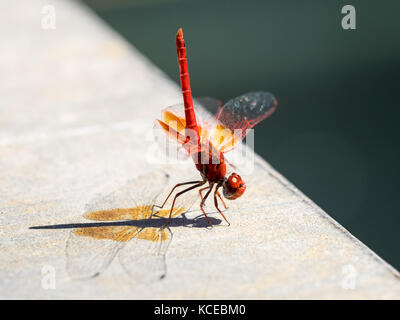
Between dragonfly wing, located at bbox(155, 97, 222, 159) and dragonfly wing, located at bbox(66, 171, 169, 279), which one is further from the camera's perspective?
dragonfly wing, located at bbox(155, 97, 222, 159)

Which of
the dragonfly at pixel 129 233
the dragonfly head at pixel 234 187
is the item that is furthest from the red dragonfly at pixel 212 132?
the dragonfly at pixel 129 233

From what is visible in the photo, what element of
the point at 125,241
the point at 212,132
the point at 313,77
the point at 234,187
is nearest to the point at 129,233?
the point at 125,241

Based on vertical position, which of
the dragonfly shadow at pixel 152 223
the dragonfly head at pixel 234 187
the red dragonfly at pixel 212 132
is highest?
the red dragonfly at pixel 212 132

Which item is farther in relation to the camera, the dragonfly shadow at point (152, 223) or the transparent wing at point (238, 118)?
the transparent wing at point (238, 118)

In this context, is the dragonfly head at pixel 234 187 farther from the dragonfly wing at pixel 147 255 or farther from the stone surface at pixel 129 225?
the dragonfly wing at pixel 147 255

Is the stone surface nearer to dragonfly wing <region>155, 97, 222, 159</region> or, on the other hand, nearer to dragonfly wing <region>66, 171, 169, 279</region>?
dragonfly wing <region>66, 171, 169, 279</region>

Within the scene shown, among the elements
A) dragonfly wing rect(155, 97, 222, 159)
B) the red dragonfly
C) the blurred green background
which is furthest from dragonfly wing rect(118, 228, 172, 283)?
the blurred green background

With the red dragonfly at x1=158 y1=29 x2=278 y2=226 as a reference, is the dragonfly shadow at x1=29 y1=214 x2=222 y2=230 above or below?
below

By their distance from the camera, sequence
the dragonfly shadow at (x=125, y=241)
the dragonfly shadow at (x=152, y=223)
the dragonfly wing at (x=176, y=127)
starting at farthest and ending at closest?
the dragonfly wing at (x=176, y=127)
the dragonfly shadow at (x=152, y=223)
the dragonfly shadow at (x=125, y=241)
